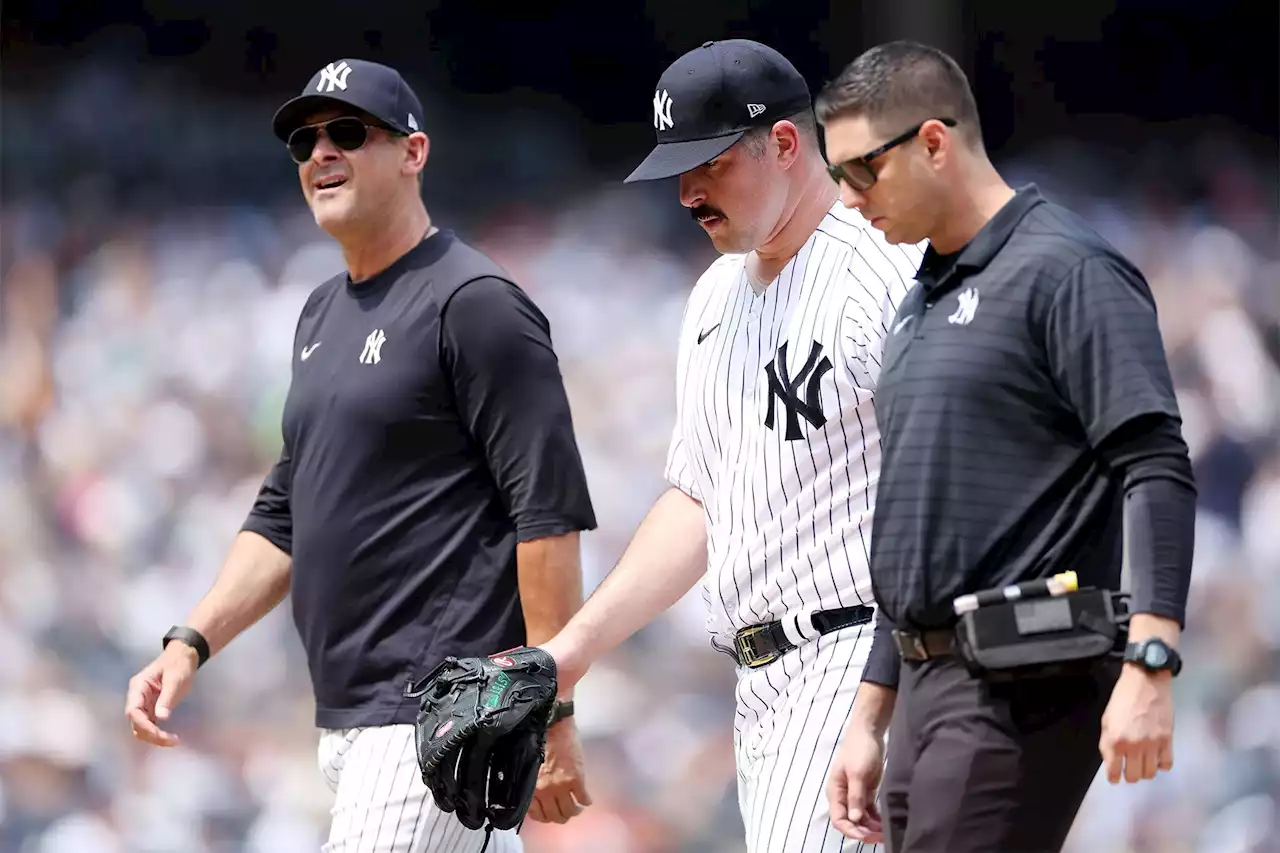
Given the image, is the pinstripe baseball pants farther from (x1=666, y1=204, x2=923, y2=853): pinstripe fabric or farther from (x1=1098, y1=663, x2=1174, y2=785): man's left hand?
(x1=1098, y1=663, x2=1174, y2=785): man's left hand

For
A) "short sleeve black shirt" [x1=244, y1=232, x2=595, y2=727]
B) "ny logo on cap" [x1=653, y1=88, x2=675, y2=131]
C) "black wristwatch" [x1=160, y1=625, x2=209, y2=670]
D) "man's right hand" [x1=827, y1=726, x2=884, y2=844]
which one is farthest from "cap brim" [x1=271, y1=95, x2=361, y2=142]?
"man's right hand" [x1=827, y1=726, x2=884, y2=844]

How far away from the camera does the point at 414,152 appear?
13.2ft

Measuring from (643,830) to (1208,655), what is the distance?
201 cm

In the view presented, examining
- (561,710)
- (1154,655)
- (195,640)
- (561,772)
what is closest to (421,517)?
(561,710)

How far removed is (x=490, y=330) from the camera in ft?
12.1

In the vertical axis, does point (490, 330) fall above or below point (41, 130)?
below

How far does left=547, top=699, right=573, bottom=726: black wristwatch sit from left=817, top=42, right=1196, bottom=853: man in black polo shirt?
3.24 feet

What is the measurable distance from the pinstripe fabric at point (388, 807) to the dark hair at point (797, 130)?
1.29 m

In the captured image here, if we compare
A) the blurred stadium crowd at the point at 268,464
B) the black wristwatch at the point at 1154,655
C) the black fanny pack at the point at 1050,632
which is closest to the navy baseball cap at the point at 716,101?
the black fanny pack at the point at 1050,632

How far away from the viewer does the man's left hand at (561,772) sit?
371 centimetres

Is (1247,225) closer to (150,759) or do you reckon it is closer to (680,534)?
(680,534)

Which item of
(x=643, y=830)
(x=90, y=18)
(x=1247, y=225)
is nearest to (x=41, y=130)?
(x=90, y=18)

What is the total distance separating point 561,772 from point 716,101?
1355 millimetres

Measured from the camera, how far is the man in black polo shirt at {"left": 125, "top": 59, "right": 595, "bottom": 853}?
363cm
